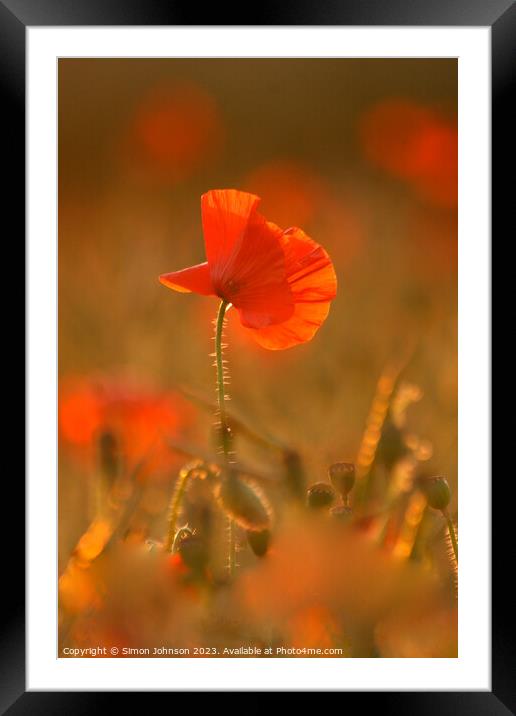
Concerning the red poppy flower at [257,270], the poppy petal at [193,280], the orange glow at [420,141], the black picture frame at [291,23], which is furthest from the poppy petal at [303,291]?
the black picture frame at [291,23]

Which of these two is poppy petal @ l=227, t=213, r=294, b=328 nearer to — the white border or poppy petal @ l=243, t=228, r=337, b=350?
poppy petal @ l=243, t=228, r=337, b=350

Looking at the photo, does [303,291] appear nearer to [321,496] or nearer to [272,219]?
[272,219]

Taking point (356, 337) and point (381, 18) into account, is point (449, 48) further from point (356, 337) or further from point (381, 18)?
point (356, 337)

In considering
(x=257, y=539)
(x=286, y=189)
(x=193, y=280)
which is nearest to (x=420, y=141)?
(x=286, y=189)

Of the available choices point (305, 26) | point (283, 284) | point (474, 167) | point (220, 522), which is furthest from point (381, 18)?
point (220, 522)

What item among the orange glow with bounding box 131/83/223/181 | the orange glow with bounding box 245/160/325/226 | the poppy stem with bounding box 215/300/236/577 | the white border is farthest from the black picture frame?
the poppy stem with bounding box 215/300/236/577

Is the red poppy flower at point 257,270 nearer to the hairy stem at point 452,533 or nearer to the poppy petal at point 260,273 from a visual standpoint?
the poppy petal at point 260,273

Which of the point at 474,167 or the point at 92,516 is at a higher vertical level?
the point at 474,167
